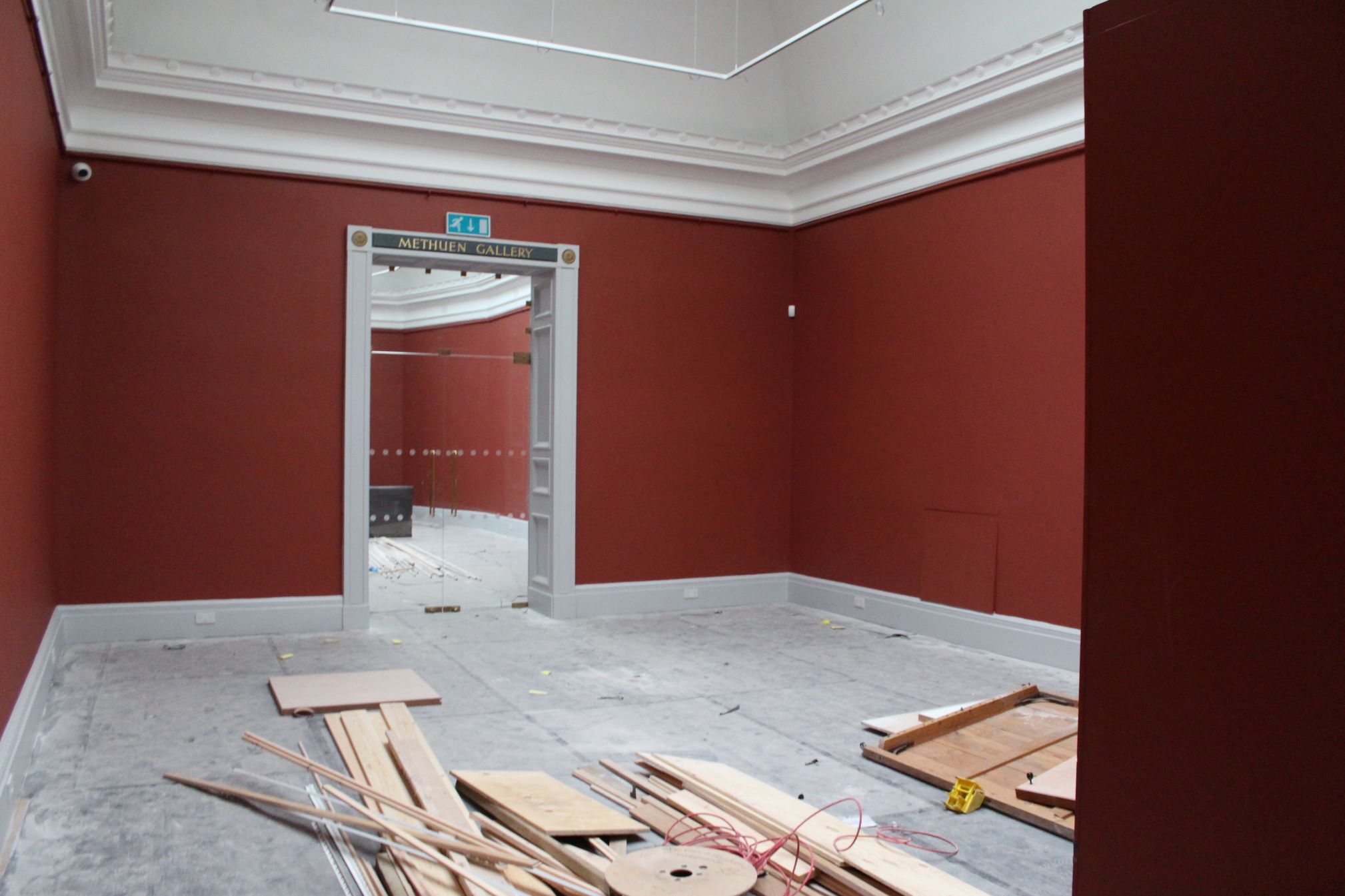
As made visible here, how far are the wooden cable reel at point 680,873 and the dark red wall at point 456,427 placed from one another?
6.28 m

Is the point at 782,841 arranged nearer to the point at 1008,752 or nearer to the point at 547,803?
the point at 547,803

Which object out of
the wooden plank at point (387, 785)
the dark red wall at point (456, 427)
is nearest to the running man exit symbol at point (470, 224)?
the dark red wall at point (456, 427)

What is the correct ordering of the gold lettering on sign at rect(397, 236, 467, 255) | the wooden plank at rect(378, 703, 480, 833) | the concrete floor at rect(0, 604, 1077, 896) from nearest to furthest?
the concrete floor at rect(0, 604, 1077, 896) → the wooden plank at rect(378, 703, 480, 833) → the gold lettering on sign at rect(397, 236, 467, 255)

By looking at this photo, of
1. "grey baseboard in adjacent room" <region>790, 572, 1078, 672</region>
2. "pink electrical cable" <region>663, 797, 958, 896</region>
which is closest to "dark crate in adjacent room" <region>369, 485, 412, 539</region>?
"grey baseboard in adjacent room" <region>790, 572, 1078, 672</region>

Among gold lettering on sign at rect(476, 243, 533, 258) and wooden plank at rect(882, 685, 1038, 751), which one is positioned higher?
gold lettering on sign at rect(476, 243, 533, 258)

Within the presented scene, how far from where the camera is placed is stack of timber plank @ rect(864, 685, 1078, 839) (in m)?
4.33

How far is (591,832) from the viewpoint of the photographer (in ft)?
12.7

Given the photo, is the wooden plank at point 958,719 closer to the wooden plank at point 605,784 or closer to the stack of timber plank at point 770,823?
the stack of timber plank at point 770,823

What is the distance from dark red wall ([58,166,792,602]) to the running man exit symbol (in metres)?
0.10

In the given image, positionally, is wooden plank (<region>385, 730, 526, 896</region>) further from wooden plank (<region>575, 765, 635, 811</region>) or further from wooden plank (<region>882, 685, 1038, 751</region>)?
wooden plank (<region>882, 685, 1038, 751</region>)

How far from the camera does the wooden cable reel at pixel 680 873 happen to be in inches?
125

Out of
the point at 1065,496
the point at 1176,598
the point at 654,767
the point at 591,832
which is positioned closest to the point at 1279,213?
the point at 1176,598

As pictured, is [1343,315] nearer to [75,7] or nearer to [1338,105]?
[1338,105]

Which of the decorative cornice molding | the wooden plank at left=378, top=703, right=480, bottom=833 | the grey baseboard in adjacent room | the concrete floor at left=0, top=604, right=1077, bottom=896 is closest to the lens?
the concrete floor at left=0, top=604, right=1077, bottom=896
